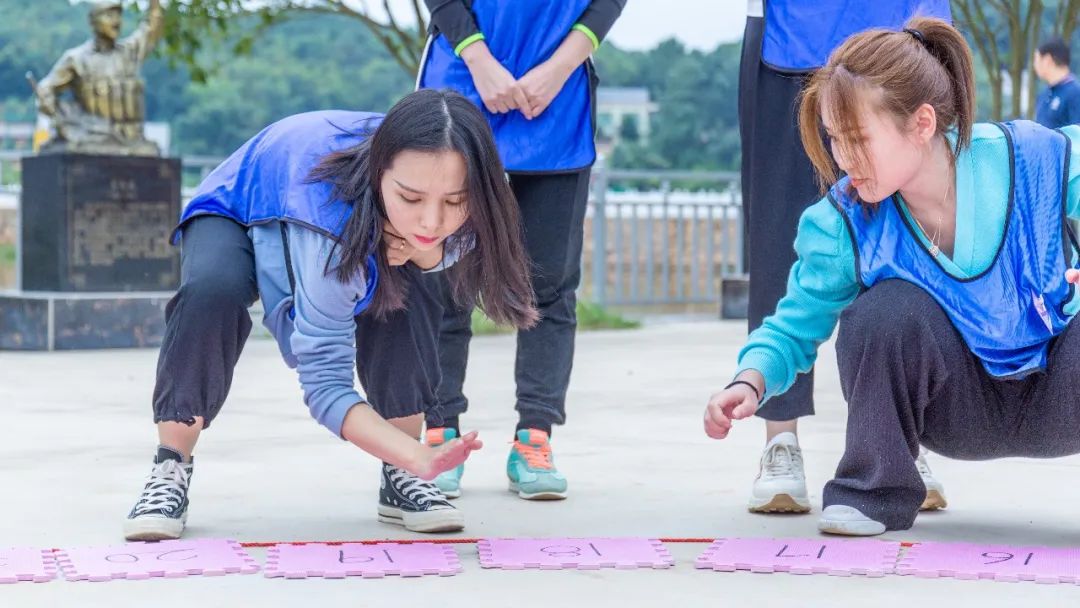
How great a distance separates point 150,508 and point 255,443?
4.36 feet

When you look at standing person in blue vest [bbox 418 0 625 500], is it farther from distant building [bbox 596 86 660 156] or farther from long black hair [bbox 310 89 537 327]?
distant building [bbox 596 86 660 156]

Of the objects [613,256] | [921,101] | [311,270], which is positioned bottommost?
[613,256]

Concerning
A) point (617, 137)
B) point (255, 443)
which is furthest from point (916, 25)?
point (617, 137)

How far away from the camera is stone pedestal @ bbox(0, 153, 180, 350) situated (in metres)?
7.38

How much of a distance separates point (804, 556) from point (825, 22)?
1.15 meters

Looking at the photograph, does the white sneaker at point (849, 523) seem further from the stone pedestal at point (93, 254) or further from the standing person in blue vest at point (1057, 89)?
the stone pedestal at point (93, 254)

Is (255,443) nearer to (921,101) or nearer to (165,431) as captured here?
(165,431)

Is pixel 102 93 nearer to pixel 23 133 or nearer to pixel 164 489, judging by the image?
pixel 164 489

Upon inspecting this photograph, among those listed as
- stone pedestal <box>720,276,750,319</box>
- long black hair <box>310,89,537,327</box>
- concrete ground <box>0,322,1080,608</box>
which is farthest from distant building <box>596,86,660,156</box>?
→ long black hair <box>310,89,537,327</box>

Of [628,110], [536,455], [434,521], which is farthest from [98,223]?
[628,110]

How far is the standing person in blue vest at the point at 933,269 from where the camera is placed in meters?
2.40

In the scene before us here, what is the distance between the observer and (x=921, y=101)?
2.39 metres

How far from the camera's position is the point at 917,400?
2471 millimetres

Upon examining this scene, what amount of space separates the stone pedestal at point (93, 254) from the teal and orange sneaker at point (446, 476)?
4.59 m
